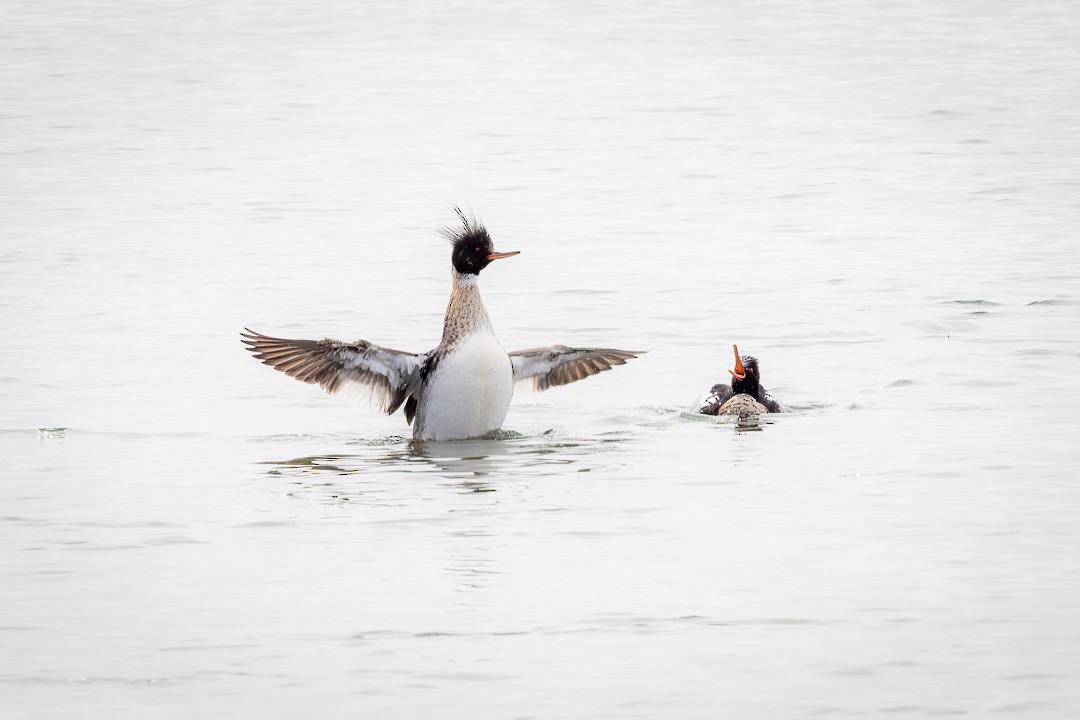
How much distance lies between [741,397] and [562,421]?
1321mm

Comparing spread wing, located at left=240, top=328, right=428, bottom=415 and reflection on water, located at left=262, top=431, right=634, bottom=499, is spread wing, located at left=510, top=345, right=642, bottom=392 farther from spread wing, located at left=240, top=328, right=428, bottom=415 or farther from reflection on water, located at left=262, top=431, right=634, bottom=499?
spread wing, located at left=240, top=328, right=428, bottom=415

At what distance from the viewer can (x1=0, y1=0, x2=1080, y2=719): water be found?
7.66 meters

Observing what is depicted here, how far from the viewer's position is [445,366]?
12.7 metres

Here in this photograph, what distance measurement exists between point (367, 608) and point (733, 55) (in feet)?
121

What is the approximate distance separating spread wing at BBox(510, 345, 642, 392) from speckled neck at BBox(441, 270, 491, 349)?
1.92 ft

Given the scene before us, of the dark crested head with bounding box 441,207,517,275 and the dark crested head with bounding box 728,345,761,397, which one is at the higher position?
the dark crested head with bounding box 441,207,517,275

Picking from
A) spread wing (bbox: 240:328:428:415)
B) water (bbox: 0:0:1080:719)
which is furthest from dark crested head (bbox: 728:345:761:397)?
spread wing (bbox: 240:328:428:415)

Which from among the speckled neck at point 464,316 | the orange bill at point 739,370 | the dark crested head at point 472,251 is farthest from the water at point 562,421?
the dark crested head at point 472,251

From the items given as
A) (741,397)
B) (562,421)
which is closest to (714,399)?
(741,397)

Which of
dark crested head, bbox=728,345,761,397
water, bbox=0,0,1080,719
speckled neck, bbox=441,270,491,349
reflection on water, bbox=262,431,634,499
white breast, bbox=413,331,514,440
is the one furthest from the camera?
dark crested head, bbox=728,345,761,397

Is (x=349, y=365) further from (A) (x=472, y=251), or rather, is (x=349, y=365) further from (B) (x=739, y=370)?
(B) (x=739, y=370)

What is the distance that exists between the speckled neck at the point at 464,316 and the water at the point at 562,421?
77cm

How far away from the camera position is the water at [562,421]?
7.66m

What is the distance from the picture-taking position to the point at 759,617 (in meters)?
8.17
